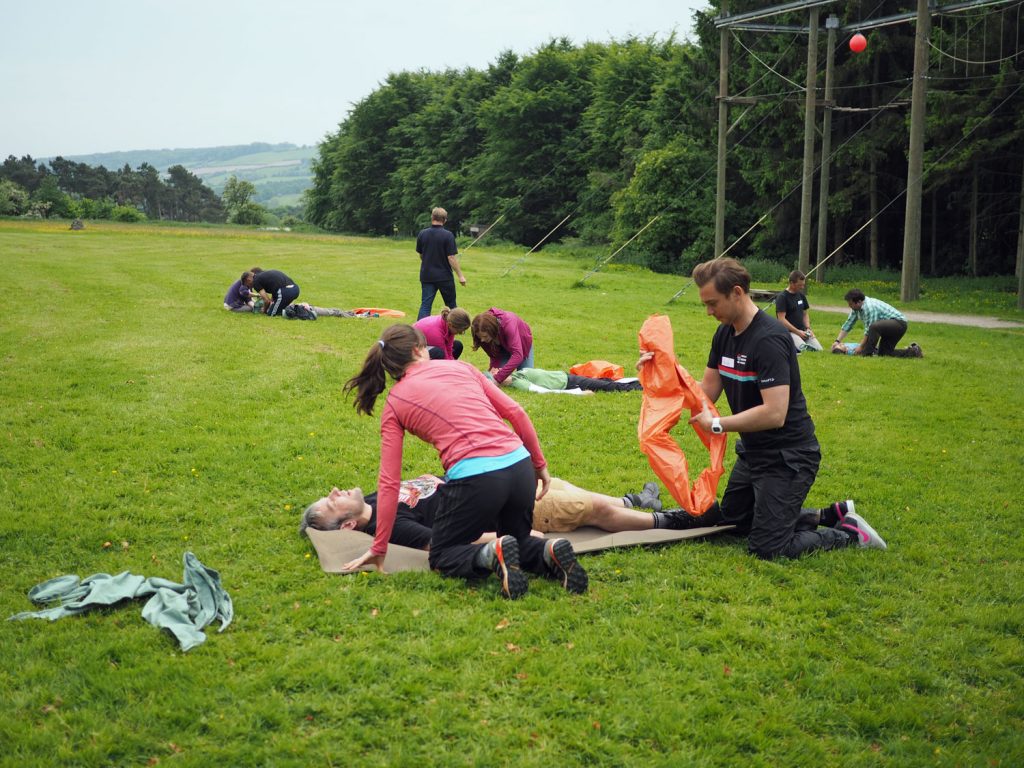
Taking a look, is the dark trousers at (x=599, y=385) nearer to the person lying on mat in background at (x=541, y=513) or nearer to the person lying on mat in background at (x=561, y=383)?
the person lying on mat in background at (x=561, y=383)

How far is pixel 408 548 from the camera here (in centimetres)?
566

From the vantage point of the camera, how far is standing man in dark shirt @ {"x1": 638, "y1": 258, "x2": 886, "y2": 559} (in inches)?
213

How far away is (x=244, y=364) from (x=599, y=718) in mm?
9345

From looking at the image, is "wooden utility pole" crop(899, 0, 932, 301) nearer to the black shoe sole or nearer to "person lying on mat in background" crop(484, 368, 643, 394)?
"person lying on mat in background" crop(484, 368, 643, 394)

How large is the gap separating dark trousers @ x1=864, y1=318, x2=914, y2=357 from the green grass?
3.46 meters

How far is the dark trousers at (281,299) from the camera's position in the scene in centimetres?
1683

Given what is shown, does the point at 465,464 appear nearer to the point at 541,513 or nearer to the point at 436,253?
the point at 541,513

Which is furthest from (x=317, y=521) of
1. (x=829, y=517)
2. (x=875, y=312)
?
(x=875, y=312)

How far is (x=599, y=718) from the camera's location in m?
3.83

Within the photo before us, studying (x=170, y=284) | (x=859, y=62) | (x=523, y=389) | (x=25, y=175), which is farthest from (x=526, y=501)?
(x=25, y=175)

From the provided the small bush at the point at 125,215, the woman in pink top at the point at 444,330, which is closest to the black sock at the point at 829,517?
the woman in pink top at the point at 444,330

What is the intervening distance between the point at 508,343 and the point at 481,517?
538 cm

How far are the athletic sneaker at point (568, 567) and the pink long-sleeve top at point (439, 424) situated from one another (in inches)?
25.4

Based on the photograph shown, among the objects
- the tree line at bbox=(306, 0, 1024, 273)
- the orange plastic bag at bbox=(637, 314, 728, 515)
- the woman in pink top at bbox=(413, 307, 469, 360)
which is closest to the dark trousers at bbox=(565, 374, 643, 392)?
the woman in pink top at bbox=(413, 307, 469, 360)
